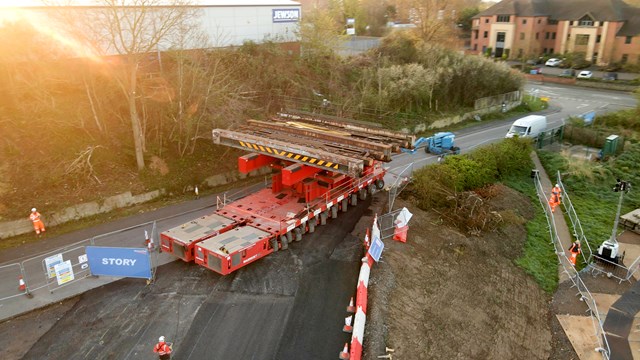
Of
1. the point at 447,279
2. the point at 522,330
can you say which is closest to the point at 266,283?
the point at 447,279

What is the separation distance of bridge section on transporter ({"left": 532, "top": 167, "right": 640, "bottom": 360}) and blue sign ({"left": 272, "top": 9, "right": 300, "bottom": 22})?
72.2 feet

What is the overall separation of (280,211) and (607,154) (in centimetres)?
2367

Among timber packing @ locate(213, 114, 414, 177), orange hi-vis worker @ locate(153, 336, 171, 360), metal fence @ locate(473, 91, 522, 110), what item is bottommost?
orange hi-vis worker @ locate(153, 336, 171, 360)

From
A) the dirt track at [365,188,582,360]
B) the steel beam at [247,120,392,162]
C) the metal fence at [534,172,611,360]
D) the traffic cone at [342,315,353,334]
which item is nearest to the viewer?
the traffic cone at [342,315,353,334]

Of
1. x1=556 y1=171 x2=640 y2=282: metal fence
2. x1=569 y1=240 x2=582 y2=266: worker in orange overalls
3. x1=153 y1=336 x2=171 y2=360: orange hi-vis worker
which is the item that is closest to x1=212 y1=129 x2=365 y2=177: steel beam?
x1=153 y1=336 x2=171 y2=360: orange hi-vis worker

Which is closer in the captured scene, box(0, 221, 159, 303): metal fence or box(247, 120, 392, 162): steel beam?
box(0, 221, 159, 303): metal fence

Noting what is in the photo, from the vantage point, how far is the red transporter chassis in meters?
14.0

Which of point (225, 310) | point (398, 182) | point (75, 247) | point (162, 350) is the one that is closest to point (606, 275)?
point (398, 182)

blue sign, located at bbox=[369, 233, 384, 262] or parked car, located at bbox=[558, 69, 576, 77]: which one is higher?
parked car, located at bbox=[558, 69, 576, 77]

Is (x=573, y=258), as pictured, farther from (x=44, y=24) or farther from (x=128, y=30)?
(x=44, y=24)

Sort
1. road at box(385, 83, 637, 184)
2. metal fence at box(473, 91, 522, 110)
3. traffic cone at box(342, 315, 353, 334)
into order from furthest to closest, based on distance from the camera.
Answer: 1. metal fence at box(473, 91, 522, 110)
2. road at box(385, 83, 637, 184)
3. traffic cone at box(342, 315, 353, 334)

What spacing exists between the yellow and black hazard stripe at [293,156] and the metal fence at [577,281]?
9.44m

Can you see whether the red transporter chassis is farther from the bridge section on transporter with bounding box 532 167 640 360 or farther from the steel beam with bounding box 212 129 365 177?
the bridge section on transporter with bounding box 532 167 640 360

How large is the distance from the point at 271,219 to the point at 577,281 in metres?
11.5
